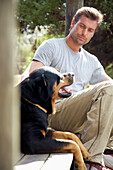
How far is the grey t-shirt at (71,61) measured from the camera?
3.24 m

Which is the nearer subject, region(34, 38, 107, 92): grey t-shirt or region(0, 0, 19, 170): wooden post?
region(0, 0, 19, 170): wooden post

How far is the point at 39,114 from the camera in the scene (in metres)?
2.25

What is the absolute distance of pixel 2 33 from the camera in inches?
27.6

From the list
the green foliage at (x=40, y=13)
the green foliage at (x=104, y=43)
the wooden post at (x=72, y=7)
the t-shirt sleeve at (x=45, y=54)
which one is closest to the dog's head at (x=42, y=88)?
the t-shirt sleeve at (x=45, y=54)

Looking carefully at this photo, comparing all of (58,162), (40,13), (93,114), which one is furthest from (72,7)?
(58,162)

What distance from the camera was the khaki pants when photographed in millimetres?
2732

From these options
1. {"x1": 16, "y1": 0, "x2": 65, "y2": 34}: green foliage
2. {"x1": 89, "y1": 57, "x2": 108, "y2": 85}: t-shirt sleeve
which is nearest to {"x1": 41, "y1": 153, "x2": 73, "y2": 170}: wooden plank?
{"x1": 89, "y1": 57, "x2": 108, "y2": 85}: t-shirt sleeve

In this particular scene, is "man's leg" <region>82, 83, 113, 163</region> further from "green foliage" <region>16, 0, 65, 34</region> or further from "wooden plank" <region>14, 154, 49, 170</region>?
"green foliage" <region>16, 0, 65, 34</region>

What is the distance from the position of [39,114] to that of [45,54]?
3.84 ft

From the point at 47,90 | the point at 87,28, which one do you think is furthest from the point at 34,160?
the point at 87,28

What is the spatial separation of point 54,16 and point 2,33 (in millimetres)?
6354

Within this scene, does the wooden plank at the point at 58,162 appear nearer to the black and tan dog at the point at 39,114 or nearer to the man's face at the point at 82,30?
the black and tan dog at the point at 39,114

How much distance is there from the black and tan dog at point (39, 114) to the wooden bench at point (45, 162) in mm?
65

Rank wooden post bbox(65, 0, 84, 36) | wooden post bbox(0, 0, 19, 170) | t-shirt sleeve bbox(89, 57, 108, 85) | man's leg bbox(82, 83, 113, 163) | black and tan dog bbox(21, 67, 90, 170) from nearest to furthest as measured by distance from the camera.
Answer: wooden post bbox(0, 0, 19, 170) < black and tan dog bbox(21, 67, 90, 170) < man's leg bbox(82, 83, 113, 163) < t-shirt sleeve bbox(89, 57, 108, 85) < wooden post bbox(65, 0, 84, 36)
